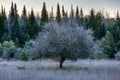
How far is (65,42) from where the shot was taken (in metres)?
32.1

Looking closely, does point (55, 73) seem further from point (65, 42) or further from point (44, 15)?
point (44, 15)

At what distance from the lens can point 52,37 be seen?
3272cm

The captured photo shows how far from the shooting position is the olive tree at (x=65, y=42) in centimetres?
3212

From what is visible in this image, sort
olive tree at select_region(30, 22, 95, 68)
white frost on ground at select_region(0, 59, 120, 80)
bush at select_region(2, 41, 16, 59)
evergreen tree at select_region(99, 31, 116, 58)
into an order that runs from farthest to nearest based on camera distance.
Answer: bush at select_region(2, 41, 16, 59)
evergreen tree at select_region(99, 31, 116, 58)
olive tree at select_region(30, 22, 95, 68)
white frost on ground at select_region(0, 59, 120, 80)

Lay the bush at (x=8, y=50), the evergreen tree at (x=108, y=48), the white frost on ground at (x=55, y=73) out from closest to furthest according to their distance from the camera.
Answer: the white frost on ground at (x=55, y=73)
the evergreen tree at (x=108, y=48)
the bush at (x=8, y=50)

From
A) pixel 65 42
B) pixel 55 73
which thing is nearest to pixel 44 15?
pixel 65 42

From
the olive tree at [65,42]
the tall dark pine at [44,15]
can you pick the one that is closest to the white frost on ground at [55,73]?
the olive tree at [65,42]

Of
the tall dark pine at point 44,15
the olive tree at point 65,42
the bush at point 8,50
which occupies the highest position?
the tall dark pine at point 44,15

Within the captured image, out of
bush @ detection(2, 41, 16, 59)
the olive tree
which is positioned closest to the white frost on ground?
the olive tree

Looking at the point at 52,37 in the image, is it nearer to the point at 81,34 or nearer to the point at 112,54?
the point at 81,34

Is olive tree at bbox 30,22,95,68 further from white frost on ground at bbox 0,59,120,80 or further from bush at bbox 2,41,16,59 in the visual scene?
bush at bbox 2,41,16,59

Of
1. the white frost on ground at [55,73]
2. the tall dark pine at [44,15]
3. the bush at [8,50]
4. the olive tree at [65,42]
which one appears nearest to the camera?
the white frost on ground at [55,73]

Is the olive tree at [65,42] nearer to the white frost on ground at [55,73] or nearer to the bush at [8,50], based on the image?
the white frost on ground at [55,73]

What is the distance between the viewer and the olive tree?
32.1 metres
